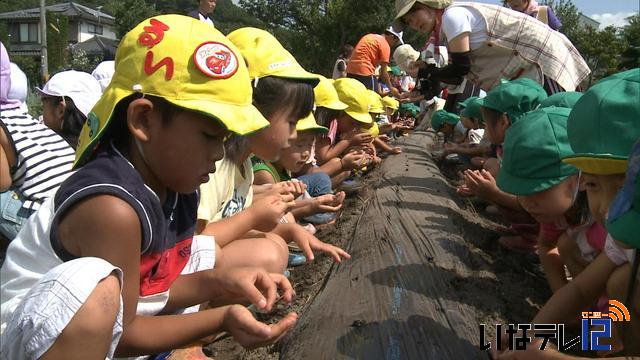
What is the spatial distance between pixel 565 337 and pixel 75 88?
315 cm

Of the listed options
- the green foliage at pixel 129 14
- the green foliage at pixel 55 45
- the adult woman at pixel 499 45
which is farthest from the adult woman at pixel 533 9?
the green foliage at pixel 55 45

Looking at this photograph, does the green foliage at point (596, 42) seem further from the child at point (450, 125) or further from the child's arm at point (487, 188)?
the child's arm at point (487, 188)

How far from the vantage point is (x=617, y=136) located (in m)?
1.52

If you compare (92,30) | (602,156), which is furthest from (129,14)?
(602,156)

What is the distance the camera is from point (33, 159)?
9.25 ft

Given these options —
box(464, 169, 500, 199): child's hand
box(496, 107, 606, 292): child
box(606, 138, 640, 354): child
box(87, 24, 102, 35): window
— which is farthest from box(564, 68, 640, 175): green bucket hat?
box(87, 24, 102, 35): window

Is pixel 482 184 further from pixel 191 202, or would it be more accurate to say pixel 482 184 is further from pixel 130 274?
pixel 130 274

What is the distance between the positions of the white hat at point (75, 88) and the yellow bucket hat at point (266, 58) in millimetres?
1241

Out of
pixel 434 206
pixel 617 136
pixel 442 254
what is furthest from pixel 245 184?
pixel 617 136

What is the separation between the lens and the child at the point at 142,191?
134 centimetres

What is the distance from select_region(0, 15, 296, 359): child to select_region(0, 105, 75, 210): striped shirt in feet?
4.62

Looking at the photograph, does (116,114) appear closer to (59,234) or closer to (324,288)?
(59,234)

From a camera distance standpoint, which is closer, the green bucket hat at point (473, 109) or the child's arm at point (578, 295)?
the child's arm at point (578, 295)

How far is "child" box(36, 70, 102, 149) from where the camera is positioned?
11.2 ft
